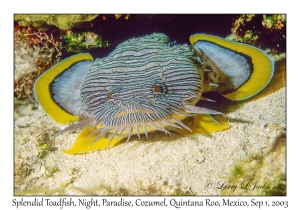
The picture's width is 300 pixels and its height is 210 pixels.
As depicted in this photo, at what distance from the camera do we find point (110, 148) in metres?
4.16

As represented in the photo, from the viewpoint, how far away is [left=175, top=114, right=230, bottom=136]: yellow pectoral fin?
13.3 ft

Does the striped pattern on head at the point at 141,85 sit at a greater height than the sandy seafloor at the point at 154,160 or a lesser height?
greater

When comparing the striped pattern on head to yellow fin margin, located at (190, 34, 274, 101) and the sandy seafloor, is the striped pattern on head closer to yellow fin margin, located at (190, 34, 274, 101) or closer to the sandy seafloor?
the sandy seafloor

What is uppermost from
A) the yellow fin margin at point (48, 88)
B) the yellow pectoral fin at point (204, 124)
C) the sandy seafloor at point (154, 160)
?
the yellow fin margin at point (48, 88)

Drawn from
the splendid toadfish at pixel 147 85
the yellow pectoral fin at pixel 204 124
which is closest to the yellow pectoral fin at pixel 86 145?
the splendid toadfish at pixel 147 85

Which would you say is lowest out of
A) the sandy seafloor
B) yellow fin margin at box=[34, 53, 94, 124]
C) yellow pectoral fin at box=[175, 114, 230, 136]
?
the sandy seafloor

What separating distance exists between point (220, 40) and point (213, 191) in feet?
8.91

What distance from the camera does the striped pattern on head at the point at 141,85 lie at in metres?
3.35

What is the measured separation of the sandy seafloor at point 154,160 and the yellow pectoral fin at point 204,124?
93mm

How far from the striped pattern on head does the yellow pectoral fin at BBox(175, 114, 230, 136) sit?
1.50ft

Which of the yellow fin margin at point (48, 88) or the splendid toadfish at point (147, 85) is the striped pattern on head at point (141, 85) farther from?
the yellow fin margin at point (48, 88)

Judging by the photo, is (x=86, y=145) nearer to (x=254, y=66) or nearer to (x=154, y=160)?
(x=154, y=160)

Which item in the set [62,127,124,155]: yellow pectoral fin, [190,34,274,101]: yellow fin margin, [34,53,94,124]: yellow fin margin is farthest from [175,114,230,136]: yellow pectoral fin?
[34,53,94,124]: yellow fin margin
